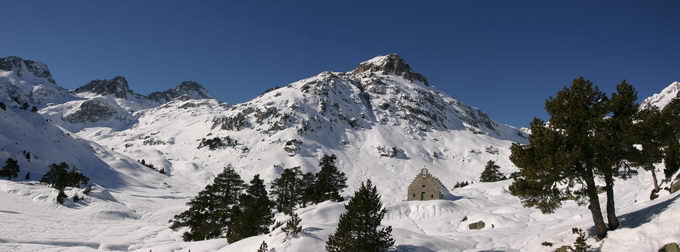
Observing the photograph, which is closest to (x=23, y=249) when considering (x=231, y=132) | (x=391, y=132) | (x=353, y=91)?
(x=231, y=132)

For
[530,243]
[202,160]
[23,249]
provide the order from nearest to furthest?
1. [530,243]
2. [23,249]
3. [202,160]

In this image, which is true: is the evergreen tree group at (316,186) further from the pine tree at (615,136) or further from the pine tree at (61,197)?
the pine tree at (615,136)

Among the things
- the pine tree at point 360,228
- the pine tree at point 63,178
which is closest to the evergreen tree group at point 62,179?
the pine tree at point 63,178

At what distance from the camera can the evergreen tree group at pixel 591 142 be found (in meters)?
16.3

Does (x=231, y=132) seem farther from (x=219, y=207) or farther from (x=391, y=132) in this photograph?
(x=219, y=207)

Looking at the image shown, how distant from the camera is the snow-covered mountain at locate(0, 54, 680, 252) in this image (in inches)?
995

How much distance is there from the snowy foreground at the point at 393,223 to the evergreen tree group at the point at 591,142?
2420 millimetres

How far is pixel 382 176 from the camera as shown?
106 meters

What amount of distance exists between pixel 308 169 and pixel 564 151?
307 ft

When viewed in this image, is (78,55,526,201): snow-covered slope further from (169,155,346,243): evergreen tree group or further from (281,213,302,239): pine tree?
(281,213,302,239): pine tree

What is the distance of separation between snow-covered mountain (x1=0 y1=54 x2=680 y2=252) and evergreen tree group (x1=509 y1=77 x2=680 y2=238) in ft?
8.22

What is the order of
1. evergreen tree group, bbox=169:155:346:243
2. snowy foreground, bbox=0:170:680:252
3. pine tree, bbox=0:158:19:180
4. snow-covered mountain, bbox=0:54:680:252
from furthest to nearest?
pine tree, bbox=0:158:19:180
evergreen tree group, bbox=169:155:346:243
snow-covered mountain, bbox=0:54:680:252
snowy foreground, bbox=0:170:680:252

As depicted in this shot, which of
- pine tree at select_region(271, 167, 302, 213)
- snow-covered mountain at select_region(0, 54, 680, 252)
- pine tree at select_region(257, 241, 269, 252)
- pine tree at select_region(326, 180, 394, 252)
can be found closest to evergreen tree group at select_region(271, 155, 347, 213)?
pine tree at select_region(271, 167, 302, 213)

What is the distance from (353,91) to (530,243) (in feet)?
558
